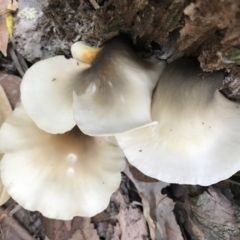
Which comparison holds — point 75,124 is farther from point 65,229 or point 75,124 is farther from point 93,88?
point 65,229

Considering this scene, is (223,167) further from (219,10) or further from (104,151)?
(219,10)

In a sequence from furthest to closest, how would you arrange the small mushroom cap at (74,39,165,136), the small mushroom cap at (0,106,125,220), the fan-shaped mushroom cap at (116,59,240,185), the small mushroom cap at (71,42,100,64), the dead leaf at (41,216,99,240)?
the dead leaf at (41,216,99,240), the small mushroom cap at (0,106,125,220), the small mushroom cap at (71,42,100,64), the fan-shaped mushroom cap at (116,59,240,185), the small mushroom cap at (74,39,165,136)

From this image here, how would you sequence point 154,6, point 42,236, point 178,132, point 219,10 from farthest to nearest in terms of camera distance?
point 42,236 → point 178,132 → point 154,6 → point 219,10

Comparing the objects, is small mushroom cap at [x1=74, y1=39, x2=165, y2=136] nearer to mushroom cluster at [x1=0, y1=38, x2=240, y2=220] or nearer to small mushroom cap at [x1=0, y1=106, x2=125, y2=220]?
mushroom cluster at [x1=0, y1=38, x2=240, y2=220]

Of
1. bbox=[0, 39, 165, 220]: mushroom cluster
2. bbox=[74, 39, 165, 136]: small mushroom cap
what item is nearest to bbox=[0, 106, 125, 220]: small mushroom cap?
bbox=[0, 39, 165, 220]: mushroom cluster

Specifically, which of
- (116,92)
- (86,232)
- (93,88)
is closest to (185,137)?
(116,92)

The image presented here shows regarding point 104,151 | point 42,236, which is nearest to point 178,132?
point 104,151

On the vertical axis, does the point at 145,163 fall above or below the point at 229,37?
below
